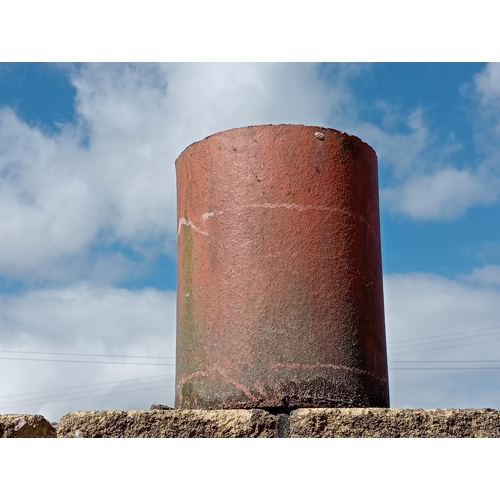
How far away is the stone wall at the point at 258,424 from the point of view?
13.2ft

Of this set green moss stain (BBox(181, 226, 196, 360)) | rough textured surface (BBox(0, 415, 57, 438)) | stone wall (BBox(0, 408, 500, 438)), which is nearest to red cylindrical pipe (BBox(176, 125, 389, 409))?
green moss stain (BBox(181, 226, 196, 360))

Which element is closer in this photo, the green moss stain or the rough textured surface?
the rough textured surface

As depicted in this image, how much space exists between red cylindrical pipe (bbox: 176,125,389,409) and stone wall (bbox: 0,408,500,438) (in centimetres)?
17

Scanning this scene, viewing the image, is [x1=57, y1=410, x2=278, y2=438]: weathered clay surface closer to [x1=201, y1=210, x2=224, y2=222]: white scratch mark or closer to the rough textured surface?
the rough textured surface

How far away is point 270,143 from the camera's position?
4.52 m

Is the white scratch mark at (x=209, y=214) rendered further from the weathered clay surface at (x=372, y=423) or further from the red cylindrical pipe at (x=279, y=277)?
the weathered clay surface at (x=372, y=423)

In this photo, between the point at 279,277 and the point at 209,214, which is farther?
the point at 209,214

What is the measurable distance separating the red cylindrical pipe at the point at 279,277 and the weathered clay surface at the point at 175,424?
18 cm

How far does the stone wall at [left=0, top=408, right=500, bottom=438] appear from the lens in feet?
13.2

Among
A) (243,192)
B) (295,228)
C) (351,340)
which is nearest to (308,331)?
(351,340)

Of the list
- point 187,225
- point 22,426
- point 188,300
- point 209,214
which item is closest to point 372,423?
point 188,300

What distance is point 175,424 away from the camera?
4.07 meters

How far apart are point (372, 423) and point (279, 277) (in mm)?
885

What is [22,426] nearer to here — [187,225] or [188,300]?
[188,300]
